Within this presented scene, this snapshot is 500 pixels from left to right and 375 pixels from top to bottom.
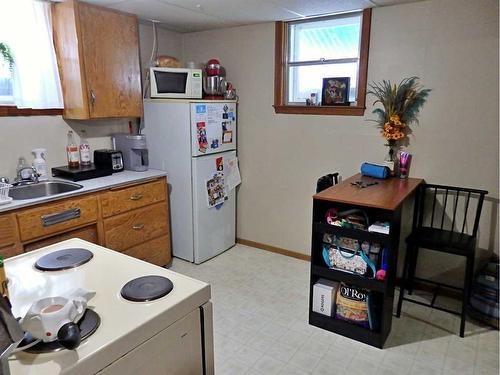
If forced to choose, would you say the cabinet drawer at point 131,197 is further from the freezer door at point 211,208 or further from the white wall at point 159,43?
the white wall at point 159,43

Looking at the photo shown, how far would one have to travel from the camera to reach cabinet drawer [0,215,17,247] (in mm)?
2062

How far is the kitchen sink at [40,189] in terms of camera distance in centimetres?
255

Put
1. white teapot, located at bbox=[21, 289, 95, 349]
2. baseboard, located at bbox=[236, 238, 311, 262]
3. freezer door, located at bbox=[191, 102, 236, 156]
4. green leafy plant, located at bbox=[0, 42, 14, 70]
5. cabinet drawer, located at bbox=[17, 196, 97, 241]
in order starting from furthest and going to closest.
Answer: baseboard, located at bbox=[236, 238, 311, 262]
freezer door, located at bbox=[191, 102, 236, 156]
green leafy plant, located at bbox=[0, 42, 14, 70]
cabinet drawer, located at bbox=[17, 196, 97, 241]
white teapot, located at bbox=[21, 289, 95, 349]

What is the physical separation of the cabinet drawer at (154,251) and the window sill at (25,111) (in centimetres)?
124

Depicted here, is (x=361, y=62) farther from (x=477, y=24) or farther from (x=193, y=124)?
(x=193, y=124)

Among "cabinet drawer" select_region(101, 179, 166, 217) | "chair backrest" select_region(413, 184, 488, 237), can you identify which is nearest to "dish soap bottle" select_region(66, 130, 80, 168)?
"cabinet drawer" select_region(101, 179, 166, 217)

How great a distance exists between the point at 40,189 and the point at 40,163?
196mm

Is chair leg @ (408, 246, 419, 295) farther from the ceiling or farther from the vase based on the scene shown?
the ceiling

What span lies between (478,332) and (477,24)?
81.0 inches

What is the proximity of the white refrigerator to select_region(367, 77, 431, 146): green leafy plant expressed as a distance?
143 centimetres

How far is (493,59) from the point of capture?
2.41m

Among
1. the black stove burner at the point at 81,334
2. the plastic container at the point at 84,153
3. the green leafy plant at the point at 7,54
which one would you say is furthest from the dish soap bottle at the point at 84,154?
the black stove burner at the point at 81,334

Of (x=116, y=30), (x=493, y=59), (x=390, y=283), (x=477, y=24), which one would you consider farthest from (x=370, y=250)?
(x=116, y=30)

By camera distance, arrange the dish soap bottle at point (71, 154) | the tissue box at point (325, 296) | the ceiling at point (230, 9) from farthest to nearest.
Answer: the dish soap bottle at point (71, 154) → the ceiling at point (230, 9) → the tissue box at point (325, 296)
